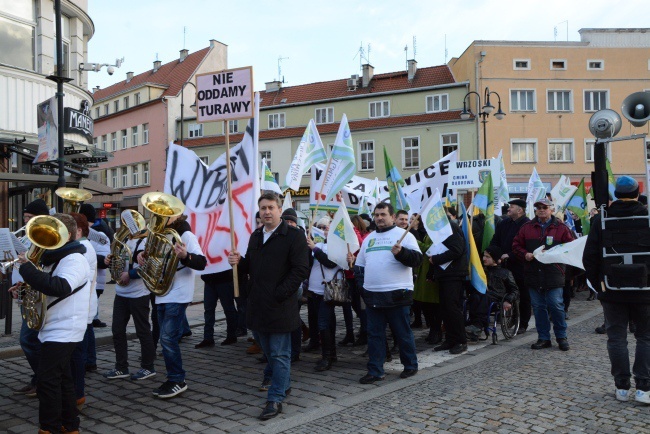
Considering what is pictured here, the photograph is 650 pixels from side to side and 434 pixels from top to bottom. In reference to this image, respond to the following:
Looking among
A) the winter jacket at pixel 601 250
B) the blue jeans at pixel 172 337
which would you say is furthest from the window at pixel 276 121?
the winter jacket at pixel 601 250

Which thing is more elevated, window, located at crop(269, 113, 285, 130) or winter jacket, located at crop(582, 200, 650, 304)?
window, located at crop(269, 113, 285, 130)

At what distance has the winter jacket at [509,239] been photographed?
9.29 metres

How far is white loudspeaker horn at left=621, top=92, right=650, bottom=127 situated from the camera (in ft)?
20.9

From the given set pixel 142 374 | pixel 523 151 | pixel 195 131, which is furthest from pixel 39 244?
pixel 195 131

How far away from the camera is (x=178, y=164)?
716 cm

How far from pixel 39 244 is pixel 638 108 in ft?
19.0

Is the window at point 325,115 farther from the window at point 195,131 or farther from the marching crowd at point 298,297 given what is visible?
the marching crowd at point 298,297

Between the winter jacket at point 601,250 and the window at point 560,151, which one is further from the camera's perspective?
the window at point 560,151

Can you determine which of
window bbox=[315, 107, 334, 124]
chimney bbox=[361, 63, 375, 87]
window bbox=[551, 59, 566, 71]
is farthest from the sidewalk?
chimney bbox=[361, 63, 375, 87]

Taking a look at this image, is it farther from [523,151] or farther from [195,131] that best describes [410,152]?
[195,131]

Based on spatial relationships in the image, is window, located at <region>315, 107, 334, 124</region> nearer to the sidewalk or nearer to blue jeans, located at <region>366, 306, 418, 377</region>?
the sidewalk

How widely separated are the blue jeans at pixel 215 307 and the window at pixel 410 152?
31.6 m

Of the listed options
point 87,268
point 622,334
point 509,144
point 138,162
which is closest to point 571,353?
point 622,334

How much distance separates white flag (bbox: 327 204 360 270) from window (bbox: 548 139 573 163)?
3333 centimetres
